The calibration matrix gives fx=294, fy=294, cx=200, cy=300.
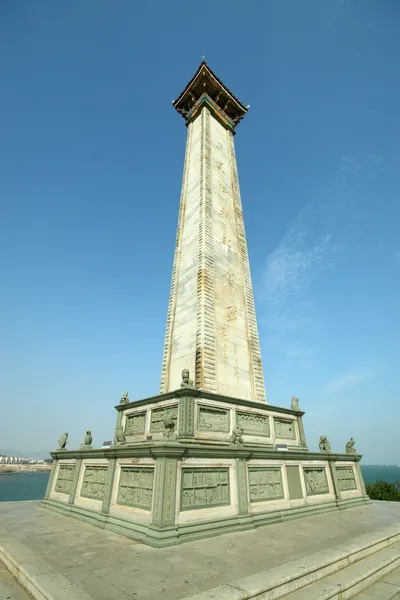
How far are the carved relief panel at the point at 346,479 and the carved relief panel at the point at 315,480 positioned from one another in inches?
49.9

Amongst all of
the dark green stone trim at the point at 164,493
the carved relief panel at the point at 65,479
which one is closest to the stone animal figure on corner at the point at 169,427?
the dark green stone trim at the point at 164,493

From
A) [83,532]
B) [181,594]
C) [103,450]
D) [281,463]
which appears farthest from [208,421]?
[181,594]

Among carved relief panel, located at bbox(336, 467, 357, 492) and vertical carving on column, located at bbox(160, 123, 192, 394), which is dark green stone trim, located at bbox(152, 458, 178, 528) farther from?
carved relief panel, located at bbox(336, 467, 357, 492)

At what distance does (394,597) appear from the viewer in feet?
16.1

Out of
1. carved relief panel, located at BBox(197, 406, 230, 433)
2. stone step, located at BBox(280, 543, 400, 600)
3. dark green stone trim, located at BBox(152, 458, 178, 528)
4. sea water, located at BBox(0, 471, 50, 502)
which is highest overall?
carved relief panel, located at BBox(197, 406, 230, 433)

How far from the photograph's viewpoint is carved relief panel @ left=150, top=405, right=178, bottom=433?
37.7 feet

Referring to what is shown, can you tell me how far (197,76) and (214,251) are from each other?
22384 millimetres

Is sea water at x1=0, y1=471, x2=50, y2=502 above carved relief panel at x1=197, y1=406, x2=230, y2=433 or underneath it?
underneath

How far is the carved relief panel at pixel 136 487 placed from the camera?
814cm

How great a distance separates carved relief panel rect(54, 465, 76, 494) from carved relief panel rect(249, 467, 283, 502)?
290 inches

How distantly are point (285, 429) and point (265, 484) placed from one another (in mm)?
4762

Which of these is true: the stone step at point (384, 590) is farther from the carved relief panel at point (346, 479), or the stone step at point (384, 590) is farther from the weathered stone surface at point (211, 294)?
the carved relief panel at point (346, 479)

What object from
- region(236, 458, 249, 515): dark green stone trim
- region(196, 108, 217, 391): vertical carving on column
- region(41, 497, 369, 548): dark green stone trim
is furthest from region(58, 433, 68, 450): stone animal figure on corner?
region(236, 458, 249, 515): dark green stone trim

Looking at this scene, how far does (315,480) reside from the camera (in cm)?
1268
